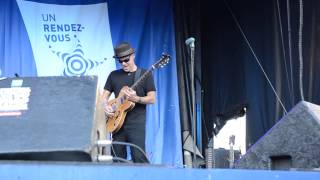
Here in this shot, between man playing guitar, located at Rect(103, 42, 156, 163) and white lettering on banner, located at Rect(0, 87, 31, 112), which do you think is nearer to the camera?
white lettering on banner, located at Rect(0, 87, 31, 112)

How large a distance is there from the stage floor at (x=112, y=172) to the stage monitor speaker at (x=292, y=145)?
488 millimetres

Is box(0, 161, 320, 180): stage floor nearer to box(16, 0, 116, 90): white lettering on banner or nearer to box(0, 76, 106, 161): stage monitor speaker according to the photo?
box(0, 76, 106, 161): stage monitor speaker

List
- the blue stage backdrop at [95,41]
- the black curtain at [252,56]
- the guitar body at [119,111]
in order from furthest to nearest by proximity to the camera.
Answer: the blue stage backdrop at [95,41]
the black curtain at [252,56]
the guitar body at [119,111]

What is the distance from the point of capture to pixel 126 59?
5.16 metres

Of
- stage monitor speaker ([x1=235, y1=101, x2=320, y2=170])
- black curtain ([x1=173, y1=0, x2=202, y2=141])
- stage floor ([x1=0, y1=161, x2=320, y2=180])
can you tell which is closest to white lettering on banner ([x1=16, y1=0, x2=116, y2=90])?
black curtain ([x1=173, y1=0, x2=202, y2=141])

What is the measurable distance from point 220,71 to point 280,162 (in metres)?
4.38

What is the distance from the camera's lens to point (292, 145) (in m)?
2.14

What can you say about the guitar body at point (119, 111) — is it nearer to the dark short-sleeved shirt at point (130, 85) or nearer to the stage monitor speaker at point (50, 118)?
the dark short-sleeved shirt at point (130, 85)

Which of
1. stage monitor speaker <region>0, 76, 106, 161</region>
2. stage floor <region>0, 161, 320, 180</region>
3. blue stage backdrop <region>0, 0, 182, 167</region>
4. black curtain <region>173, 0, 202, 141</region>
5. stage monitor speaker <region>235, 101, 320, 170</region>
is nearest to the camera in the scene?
stage floor <region>0, 161, 320, 180</region>

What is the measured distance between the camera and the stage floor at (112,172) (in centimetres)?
152

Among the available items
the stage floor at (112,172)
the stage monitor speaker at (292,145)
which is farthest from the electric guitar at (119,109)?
the stage floor at (112,172)

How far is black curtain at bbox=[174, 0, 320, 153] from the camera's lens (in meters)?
5.59

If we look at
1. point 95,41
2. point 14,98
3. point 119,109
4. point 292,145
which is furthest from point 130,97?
point 14,98

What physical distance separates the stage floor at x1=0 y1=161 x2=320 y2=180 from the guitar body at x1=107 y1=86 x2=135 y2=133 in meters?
3.39
